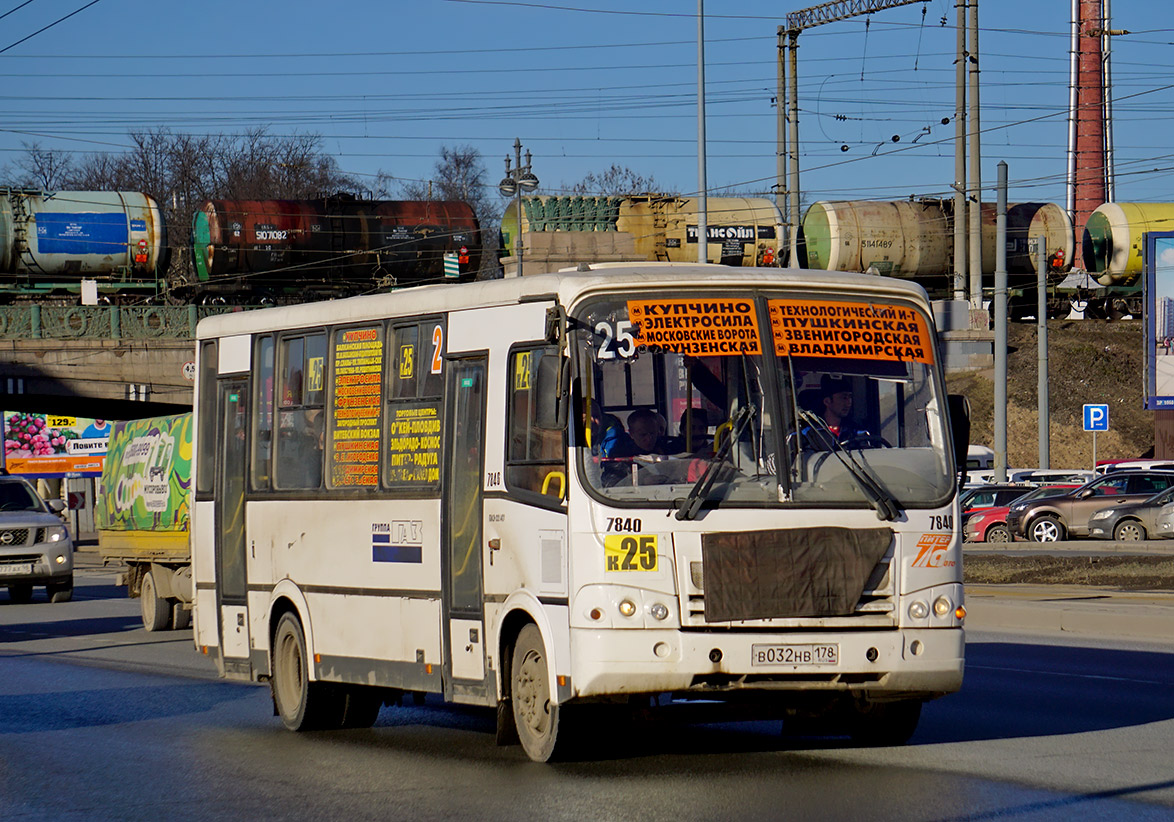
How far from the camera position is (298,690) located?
11711 millimetres

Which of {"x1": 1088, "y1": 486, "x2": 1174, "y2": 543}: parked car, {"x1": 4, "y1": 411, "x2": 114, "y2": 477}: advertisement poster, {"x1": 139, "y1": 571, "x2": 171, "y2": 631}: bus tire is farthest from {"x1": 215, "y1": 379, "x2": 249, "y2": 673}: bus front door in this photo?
{"x1": 4, "y1": 411, "x2": 114, "y2": 477}: advertisement poster

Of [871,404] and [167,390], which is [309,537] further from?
[167,390]

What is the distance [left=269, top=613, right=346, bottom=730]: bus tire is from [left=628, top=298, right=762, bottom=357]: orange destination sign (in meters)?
3.81

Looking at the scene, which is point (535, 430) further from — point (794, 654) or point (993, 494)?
point (993, 494)

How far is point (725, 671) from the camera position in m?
8.70

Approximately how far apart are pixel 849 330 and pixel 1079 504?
27498 millimetres

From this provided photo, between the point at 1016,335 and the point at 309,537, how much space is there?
55703 millimetres

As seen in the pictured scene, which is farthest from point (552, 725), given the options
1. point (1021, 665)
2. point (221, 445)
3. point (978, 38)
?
point (978, 38)

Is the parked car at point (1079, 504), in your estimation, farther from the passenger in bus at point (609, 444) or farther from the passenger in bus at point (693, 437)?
the passenger in bus at point (609, 444)

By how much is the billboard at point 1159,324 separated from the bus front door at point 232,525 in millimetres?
37382

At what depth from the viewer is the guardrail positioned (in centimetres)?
5147

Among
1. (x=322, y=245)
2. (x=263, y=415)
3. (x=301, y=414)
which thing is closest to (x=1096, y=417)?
(x=322, y=245)

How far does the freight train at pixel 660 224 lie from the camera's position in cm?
5803

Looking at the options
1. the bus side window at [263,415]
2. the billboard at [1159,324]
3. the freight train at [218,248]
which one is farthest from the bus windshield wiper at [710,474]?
the freight train at [218,248]
